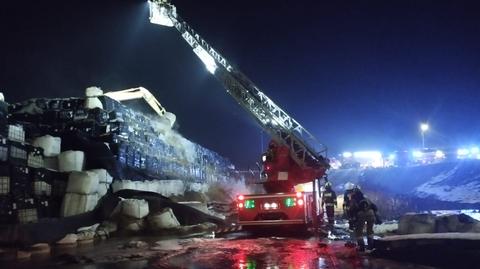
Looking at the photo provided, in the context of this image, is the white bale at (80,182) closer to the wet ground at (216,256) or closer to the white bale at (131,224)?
the white bale at (131,224)

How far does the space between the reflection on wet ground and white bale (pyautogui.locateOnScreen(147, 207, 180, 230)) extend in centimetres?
306

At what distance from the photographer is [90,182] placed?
52.1 ft

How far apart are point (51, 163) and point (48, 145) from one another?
0.71m

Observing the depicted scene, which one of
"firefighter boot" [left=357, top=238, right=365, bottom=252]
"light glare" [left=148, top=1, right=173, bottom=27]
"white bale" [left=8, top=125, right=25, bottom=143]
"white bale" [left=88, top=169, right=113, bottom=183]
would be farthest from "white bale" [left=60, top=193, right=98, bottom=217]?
"light glare" [left=148, top=1, right=173, bottom=27]

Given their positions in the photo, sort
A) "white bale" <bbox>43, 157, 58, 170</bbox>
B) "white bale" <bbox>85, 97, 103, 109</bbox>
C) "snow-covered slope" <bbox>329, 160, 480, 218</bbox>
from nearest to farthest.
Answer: "white bale" <bbox>43, 157, 58, 170</bbox>, "white bale" <bbox>85, 97, 103, 109</bbox>, "snow-covered slope" <bbox>329, 160, 480, 218</bbox>

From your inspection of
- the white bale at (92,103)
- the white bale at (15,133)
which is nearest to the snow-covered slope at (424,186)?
the white bale at (92,103)

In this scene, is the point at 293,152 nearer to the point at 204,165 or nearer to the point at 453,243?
the point at 453,243

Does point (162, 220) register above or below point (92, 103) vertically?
below

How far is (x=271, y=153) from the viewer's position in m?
16.8

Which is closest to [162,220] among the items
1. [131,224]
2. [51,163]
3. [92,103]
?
[131,224]

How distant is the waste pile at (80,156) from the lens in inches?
551

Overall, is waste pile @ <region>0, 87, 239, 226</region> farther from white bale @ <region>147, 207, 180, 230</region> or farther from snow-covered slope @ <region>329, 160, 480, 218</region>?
snow-covered slope @ <region>329, 160, 480, 218</region>

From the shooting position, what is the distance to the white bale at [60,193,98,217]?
1548 cm

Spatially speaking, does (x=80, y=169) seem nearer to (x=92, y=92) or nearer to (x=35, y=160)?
(x=35, y=160)
